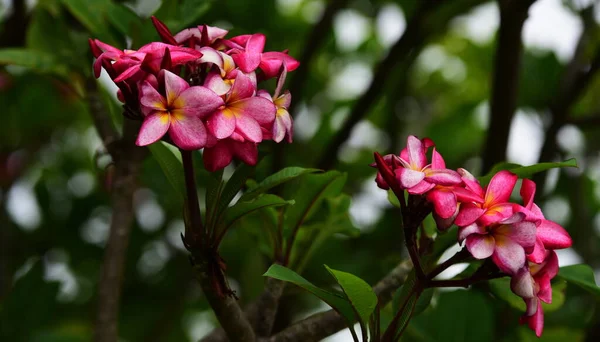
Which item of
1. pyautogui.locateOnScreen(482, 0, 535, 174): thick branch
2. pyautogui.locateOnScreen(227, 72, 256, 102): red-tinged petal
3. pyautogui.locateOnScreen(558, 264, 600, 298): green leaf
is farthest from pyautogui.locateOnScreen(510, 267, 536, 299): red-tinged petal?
pyautogui.locateOnScreen(482, 0, 535, 174): thick branch

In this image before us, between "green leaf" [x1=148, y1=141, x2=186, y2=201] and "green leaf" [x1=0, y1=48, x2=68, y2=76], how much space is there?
1.76 ft

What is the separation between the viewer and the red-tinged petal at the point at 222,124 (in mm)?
780

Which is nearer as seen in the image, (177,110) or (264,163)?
(177,110)

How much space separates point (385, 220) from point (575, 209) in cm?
50

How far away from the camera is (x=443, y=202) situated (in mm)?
767

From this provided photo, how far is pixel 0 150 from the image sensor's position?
7.05 feet

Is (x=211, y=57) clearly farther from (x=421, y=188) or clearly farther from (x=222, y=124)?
(x=421, y=188)

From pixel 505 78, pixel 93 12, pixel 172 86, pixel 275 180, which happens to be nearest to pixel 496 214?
pixel 275 180

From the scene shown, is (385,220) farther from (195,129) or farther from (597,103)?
(195,129)

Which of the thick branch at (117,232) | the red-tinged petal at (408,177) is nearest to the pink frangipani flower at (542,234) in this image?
the red-tinged petal at (408,177)

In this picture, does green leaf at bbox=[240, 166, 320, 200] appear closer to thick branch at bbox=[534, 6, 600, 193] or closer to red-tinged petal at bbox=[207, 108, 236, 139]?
red-tinged petal at bbox=[207, 108, 236, 139]

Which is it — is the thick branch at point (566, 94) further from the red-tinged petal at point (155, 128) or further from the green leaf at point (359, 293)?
the red-tinged petal at point (155, 128)

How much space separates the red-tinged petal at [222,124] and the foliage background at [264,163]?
0.68 metres

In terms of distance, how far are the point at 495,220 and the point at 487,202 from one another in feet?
0.13
